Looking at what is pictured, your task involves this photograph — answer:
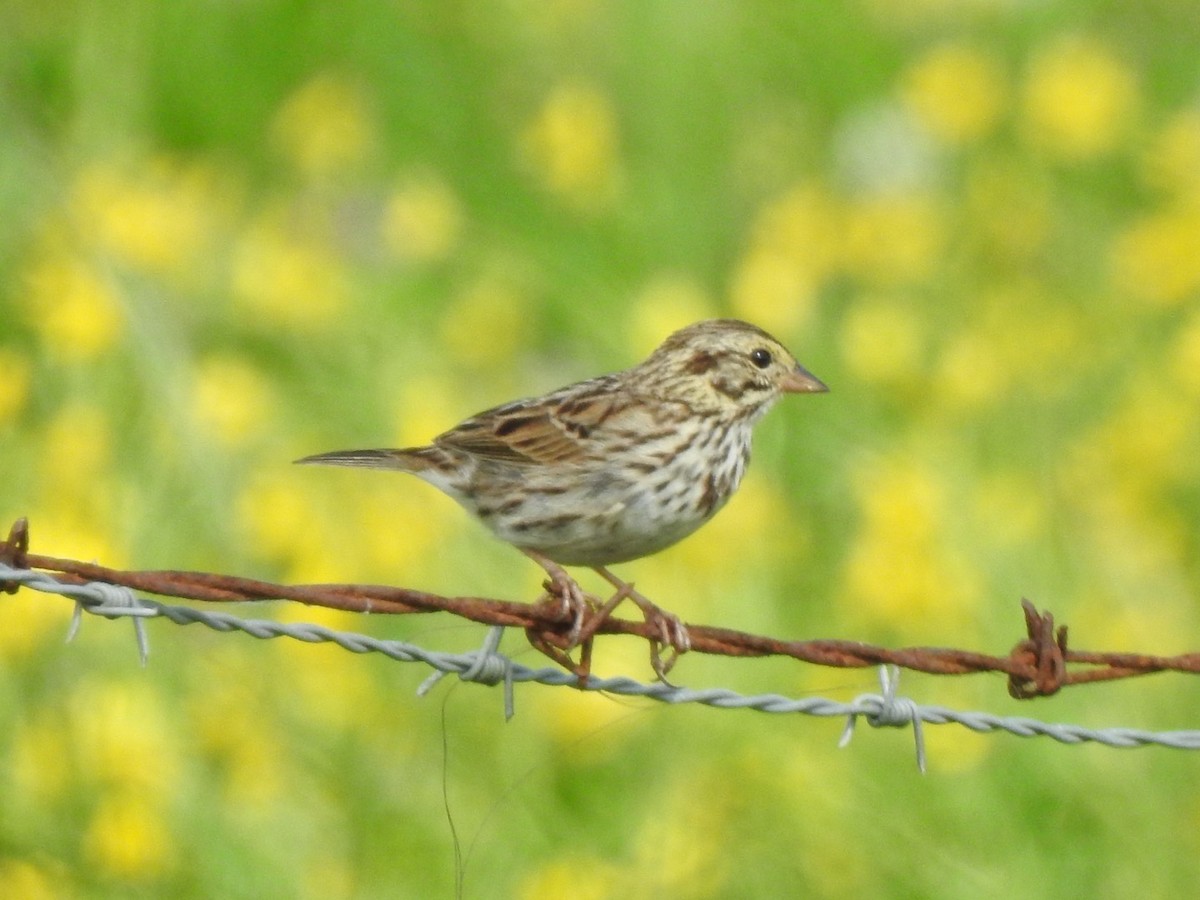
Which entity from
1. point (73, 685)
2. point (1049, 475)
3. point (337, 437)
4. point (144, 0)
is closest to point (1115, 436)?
point (1049, 475)

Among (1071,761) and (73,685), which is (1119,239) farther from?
(73,685)

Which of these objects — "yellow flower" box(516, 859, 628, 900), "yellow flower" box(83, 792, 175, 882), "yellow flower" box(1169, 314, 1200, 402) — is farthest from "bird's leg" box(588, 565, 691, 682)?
"yellow flower" box(1169, 314, 1200, 402)

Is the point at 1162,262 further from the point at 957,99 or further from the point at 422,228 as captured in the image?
the point at 422,228

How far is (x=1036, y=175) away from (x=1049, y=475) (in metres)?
2.31

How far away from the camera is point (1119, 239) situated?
859 centimetres

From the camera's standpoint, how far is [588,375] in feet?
27.9

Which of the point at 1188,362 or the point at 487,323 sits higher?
the point at 487,323

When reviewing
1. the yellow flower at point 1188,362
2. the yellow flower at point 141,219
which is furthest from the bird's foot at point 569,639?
the yellow flower at point 1188,362

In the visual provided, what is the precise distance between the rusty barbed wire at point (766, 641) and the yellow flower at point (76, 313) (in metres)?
2.77

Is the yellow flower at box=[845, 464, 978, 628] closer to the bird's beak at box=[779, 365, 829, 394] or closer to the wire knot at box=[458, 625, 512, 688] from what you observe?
the bird's beak at box=[779, 365, 829, 394]

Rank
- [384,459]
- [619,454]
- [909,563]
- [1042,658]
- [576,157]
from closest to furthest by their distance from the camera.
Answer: [1042,658]
[619,454]
[384,459]
[909,563]
[576,157]

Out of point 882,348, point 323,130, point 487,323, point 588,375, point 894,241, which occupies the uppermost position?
point 323,130

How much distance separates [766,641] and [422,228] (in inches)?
191

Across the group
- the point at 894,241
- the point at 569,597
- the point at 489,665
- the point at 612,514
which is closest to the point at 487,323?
the point at 894,241
